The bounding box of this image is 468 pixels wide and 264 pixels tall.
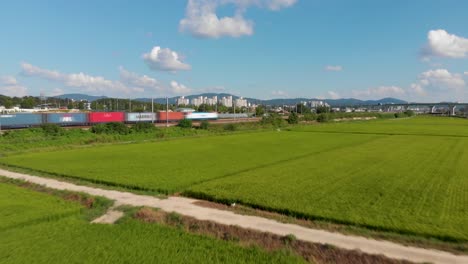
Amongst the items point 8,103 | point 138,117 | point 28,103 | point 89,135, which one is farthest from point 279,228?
point 8,103

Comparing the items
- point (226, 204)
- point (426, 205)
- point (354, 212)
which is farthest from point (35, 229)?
point (426, 205)

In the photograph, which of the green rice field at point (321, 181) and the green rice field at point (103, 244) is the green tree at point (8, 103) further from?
the green rice field at point (103, 244)

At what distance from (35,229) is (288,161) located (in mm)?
22405

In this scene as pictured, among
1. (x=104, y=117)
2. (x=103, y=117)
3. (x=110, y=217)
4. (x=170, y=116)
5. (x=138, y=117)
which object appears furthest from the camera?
(x=170, y=116)

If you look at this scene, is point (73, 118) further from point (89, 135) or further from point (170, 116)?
point (170, 116)

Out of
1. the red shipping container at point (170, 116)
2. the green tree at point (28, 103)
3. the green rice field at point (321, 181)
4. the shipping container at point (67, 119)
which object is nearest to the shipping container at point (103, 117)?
the shipping container at point (67, 119)

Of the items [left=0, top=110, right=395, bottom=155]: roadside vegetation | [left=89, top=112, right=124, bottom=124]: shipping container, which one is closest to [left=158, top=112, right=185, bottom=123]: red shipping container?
[left=89, top=112, right=124, bottom=124]: shipping container

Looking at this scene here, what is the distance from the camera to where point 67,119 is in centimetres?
7575

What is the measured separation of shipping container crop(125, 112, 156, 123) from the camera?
90.0 metres

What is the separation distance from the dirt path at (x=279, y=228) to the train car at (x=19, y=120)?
2124 inches

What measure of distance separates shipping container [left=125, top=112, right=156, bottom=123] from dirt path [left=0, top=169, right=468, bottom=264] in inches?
2791

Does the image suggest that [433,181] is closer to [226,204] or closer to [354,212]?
[354,212]

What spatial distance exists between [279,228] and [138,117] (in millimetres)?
84255

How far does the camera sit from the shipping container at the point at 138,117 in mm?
90000
